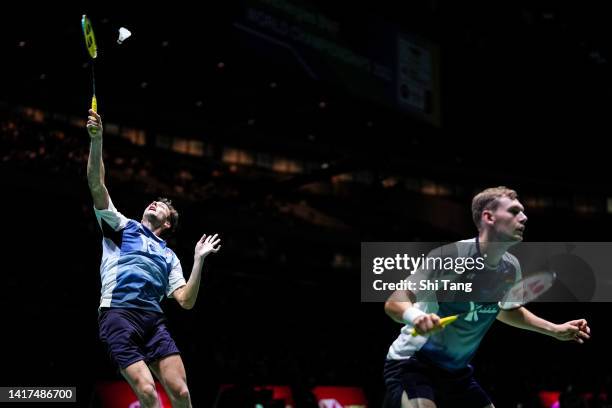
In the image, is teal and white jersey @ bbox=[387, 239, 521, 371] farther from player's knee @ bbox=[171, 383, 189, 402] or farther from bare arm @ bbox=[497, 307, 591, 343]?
player's knee @ bbox=[171, 383, 189, 402]

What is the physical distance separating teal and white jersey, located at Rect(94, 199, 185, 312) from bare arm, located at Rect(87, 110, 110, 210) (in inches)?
3.7

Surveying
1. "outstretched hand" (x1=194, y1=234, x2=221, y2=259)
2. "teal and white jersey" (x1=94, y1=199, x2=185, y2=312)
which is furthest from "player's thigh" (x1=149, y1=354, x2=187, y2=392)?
"outstretched hand" (x1=194, y1=234, x2=221, y2=259)

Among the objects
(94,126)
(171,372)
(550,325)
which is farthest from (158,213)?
(550,325)

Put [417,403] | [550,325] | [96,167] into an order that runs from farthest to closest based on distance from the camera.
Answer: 1. [96,167]
2. [550,325]
3. [417,403]

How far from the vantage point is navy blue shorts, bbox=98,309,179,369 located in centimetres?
549

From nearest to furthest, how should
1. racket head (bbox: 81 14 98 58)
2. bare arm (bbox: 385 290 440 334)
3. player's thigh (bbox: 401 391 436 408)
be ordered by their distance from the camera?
bare arm (bbox: 385 290 440 334) < player's thigh (bbox: 401 391 436 408) < racket head (bbox: 81 14 98 58)

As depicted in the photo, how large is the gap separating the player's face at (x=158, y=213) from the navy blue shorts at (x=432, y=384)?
2298mm

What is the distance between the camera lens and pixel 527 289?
4.75 meters

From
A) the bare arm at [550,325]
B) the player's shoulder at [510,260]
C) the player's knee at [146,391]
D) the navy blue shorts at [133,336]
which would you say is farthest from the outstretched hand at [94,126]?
the bare arm at [550,325]

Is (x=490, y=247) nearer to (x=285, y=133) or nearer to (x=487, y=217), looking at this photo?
(x=487, y=217)

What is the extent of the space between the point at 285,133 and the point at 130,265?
20679mm

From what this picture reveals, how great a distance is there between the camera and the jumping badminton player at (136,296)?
549cm

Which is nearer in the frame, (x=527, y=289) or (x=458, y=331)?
(x=458, y=331)

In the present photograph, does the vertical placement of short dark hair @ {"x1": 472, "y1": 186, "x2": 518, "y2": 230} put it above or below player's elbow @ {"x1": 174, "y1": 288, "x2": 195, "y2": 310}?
above
